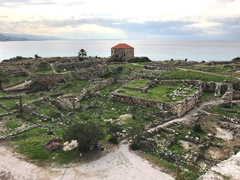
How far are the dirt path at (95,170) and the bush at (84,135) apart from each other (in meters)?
1.78

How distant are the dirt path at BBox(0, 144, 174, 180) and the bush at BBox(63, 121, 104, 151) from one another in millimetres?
1782

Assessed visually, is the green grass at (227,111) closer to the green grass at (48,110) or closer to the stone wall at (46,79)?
the green grass at (48,110)

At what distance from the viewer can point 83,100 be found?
113 ft

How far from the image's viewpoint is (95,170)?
1633 centimetres

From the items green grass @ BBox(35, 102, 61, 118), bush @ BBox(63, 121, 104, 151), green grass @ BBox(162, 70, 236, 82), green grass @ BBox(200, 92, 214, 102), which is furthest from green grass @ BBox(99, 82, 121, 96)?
bush @ BBox(63, 121, 104, 151)

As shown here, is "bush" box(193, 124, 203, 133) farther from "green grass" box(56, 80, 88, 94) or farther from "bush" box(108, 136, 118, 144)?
"green grass" box(56, 80, 88, 94)

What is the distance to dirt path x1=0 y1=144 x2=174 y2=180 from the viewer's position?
1550cm

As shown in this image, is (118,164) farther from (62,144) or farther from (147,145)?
(62,144)

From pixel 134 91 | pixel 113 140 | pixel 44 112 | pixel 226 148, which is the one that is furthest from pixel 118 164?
pixel 134 91

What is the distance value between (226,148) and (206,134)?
269 centimetres

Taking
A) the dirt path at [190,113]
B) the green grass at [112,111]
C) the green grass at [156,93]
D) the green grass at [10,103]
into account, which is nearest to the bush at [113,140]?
the dirt path at [190,113]

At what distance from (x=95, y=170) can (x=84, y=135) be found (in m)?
3.25

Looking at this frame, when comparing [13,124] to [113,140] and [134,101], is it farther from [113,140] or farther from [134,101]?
[134,101]

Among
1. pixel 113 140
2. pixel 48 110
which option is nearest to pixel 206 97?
pixel 113 140
